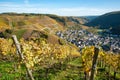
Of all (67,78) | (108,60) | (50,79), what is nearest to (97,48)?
(50,79)

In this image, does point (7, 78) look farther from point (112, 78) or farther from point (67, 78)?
point (112, 78)

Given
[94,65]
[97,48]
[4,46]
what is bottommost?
[4,46]

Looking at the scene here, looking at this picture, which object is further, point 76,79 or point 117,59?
point 117,59

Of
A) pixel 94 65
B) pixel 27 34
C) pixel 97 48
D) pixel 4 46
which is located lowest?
pixel 27 34

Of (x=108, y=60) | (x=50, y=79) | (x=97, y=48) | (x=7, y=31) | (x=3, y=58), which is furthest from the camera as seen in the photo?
(x=7, y=31)

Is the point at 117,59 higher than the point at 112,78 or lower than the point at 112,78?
higher

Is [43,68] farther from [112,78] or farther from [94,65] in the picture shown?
[94,65]

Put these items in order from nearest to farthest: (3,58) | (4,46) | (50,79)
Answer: (50,79)
(4,46)
(3,58)

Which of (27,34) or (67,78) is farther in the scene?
(27,34)

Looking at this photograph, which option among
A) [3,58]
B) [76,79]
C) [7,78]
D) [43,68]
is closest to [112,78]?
[76,79]
